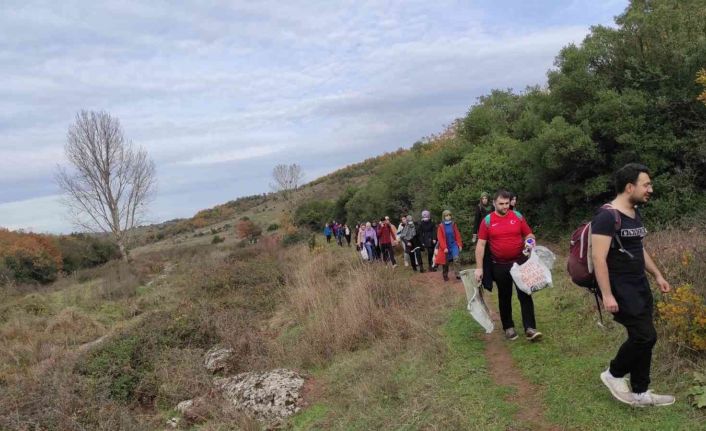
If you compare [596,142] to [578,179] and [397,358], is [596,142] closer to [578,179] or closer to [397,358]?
[578,179]

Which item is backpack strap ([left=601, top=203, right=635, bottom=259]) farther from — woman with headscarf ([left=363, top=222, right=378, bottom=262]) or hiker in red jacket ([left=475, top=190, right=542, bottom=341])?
woman with headscarf ([left=363, top=222, right=378, bottom=262])

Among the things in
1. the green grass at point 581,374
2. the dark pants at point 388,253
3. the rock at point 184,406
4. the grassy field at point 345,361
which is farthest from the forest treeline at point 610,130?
the rock at point 184,406

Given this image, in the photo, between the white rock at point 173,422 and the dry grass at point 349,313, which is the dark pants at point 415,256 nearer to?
the dry grass at point 349,313

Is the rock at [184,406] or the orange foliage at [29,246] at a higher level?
the orange foliage at [29,246]

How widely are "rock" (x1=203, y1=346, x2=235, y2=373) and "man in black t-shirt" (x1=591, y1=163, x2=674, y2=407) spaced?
6.44 metres

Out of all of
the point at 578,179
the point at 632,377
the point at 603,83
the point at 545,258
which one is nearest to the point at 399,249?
the point at 578,179

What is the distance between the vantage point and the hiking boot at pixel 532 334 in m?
5.52

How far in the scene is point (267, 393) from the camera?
6.28m

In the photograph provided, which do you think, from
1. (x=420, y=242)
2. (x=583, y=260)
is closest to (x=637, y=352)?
(x=583, y=260)

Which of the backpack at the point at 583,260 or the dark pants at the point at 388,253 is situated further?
the dark pants at the point at 388,253

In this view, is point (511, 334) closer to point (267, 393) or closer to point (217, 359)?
point (267, 393)

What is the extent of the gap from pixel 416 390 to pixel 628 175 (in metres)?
3.05

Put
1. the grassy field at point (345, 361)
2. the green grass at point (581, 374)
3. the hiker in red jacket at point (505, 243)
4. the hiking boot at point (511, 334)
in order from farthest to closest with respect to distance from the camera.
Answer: the hiking boot at point (511, 334)
the hiker in red jacket at point (505, 243)
the grassy field at point (345, 361)
the green grass at point (581, 374)

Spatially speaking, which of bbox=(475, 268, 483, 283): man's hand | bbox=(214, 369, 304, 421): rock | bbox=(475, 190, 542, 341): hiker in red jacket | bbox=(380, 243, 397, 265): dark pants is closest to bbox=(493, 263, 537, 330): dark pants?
bbox=(475, 190, 542, 341): hiker in red jacket
